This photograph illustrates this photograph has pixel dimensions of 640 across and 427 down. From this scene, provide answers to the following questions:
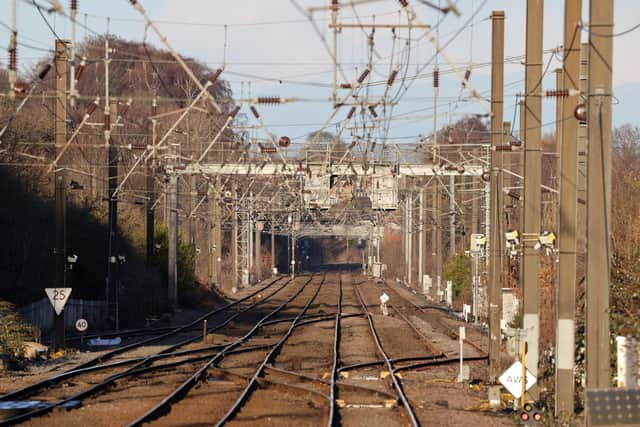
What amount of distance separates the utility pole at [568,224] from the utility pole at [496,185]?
136 inches

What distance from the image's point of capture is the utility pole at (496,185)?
22.2m

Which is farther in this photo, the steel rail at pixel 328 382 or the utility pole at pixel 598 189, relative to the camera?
the steel rail at pixel 328 382

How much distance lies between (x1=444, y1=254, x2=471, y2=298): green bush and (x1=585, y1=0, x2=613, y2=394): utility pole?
4245 cm

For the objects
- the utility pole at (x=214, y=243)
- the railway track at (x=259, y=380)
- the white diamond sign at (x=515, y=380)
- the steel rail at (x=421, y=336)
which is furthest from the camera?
the utility pole at (x=214, y=243)

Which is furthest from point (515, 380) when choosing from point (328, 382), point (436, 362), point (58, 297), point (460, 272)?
point (460, 272)

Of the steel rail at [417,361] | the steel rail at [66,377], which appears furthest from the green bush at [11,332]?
the steel rail at [417,361]

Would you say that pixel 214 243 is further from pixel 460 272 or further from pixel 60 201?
pixel 60 201

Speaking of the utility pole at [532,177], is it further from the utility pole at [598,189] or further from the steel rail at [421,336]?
the steel rail at [421,336]

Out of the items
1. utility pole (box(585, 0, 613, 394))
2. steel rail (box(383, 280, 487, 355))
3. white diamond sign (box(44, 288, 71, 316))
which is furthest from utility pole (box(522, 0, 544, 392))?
white diamond sign (box(44, 288, 71, 316))

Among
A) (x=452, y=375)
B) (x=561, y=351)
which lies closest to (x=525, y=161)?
(x=561, y=351)

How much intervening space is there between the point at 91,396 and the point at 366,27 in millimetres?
8747

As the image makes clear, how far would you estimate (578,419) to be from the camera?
19.0m

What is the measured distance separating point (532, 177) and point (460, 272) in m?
38.5

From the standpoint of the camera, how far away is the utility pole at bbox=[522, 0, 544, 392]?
1928 centimetres
